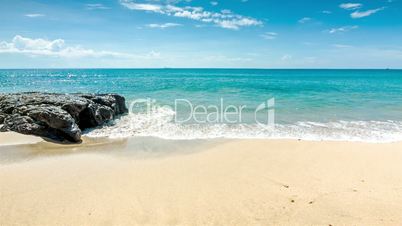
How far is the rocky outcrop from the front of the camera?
A: 33.8 feet

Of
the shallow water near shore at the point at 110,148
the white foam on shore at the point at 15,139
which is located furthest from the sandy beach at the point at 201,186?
the white foam on shore at the point at 15,139

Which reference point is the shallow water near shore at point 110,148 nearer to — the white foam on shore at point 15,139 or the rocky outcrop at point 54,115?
the white foam on shore at point 15,139

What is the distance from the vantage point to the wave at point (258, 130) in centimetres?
1130

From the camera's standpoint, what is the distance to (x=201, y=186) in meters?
6.09

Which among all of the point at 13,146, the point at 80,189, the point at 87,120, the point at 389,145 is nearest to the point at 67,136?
the point at 13,146

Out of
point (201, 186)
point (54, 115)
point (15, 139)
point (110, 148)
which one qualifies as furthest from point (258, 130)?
point (15, 139)

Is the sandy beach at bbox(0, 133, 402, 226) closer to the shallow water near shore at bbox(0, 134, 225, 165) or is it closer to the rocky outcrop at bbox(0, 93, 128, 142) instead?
the shallow water near shore at bbox(0, 134, 225, 165)

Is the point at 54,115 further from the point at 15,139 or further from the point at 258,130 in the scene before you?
the point at 258,130

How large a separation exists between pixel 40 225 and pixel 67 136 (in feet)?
20.5

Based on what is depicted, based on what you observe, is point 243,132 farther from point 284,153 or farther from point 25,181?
point 25,181

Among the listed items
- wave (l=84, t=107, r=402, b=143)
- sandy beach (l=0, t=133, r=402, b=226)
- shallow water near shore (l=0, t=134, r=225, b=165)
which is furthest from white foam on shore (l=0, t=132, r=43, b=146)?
wave (l=84, t=107, r=402, b=143)

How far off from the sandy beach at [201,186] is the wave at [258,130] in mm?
2030

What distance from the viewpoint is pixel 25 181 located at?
20.4 ft

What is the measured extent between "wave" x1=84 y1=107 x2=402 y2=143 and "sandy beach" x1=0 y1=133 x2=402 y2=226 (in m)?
2.03
